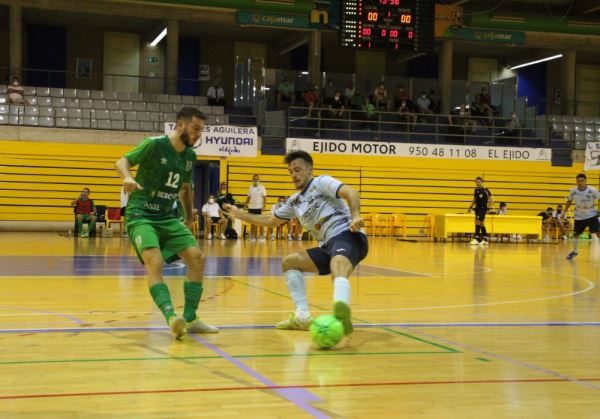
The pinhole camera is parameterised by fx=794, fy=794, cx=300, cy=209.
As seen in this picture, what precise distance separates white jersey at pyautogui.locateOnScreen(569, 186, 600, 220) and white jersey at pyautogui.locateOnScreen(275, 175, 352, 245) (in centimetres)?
1206

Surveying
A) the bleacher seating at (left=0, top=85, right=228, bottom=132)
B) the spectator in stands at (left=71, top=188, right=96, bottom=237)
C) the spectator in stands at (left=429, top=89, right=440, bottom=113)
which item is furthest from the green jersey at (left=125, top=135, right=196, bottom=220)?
the spectator in stands at (left=429, top=89, right=440, bottom=113)

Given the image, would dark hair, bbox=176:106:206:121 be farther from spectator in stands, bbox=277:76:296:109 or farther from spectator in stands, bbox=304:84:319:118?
spectator in stands, bbox=277:76:296:109

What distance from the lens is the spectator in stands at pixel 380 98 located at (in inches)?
1143

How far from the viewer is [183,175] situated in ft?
20.6

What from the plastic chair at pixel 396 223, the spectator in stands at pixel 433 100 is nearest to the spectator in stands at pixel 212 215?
the plastic chair at pixel 396 223

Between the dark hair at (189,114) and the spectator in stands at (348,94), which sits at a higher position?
the spectator in stands at (348,94)

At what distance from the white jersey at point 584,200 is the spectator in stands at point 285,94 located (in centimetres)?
1263

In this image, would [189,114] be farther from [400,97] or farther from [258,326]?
[400,97]

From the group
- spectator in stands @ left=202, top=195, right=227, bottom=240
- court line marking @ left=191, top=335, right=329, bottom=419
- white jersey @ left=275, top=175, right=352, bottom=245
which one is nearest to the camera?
court line marking @ left=191, top=335, right=329, bottom=419

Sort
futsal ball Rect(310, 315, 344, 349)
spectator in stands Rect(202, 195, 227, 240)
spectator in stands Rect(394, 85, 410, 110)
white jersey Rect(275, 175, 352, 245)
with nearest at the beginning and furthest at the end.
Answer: futsal ball Rect(310, 315, 344, 349) → white jersey Rect(275, 175, 352, 245) → spectator in stands Rect(202, 195, 227, 240) → spectator in stands Rect(394, 85, 410, 110)

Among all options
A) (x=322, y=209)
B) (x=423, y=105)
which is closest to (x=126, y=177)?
(x=322, y=209)

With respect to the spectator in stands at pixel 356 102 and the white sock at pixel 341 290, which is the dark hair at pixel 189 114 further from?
the spectator in stands at pixel 356 102

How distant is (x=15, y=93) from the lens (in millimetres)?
24984

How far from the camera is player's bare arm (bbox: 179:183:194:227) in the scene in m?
6.49
